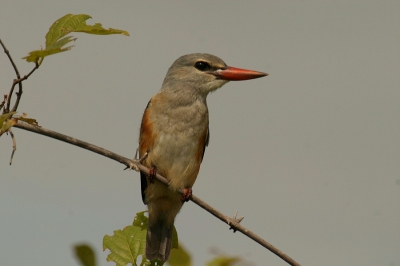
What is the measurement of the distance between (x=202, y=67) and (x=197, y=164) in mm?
963

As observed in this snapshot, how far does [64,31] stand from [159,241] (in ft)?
10.8

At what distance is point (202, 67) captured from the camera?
18.7 feet

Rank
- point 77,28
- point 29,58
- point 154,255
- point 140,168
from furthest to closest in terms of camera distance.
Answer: point 154,255 → point 140,168 → point 77,28 → point 29,58

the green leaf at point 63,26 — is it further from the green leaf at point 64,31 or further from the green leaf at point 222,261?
the green leaf at point 222,261

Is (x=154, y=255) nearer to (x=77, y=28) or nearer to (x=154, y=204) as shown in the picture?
(x=154, y=204)

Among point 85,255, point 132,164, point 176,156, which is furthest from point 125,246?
point 176,156

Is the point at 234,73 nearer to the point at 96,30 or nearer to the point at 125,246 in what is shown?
the point at 125,246

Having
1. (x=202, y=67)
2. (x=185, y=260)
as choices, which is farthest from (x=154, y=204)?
(x=185, y=260)

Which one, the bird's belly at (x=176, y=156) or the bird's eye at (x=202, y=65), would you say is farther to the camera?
the bird's eye at (x=202, y=65)

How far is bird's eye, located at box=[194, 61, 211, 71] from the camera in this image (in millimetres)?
5691

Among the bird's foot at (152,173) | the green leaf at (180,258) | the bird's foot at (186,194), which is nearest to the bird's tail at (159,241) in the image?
the bird's foot at (186,194)

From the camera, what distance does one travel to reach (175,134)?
17.0 ft

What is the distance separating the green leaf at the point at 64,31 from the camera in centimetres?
255

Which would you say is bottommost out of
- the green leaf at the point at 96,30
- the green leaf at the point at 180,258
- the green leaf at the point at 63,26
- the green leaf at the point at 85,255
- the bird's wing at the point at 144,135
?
the green leaf at the point at 85,255
